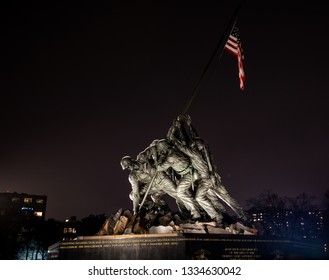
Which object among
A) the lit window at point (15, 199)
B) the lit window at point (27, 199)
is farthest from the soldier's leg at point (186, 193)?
the lit window at point (27, 199)

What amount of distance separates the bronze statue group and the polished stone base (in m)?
2.47

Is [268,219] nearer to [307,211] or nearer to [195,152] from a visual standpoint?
[307,211]

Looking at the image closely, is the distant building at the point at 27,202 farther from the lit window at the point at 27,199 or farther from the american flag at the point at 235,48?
the american flag at the point at 235,48

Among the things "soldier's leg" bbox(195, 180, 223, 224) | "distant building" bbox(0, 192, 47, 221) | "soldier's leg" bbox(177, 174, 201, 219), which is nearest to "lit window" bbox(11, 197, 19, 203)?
"distant building" bbox(0, 192, 47, 221)

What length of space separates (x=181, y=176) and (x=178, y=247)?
4.43 m

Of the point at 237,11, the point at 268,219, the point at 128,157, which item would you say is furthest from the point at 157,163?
the point at 268,219

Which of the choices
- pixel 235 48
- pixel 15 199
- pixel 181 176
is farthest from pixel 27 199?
pixel 235 48

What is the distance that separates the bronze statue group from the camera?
1544cm

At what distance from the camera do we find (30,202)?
318 ft

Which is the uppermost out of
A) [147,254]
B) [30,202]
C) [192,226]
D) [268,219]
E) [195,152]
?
[30,202]

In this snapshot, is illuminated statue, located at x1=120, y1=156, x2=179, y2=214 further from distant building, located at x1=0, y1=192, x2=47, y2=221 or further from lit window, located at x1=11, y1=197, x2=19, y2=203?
lit window, located at x1=11, y1=197, x2=19, y2=203

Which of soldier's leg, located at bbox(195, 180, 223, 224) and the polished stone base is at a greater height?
soldier's leg, located at bbox(195, 180, 223, 224)

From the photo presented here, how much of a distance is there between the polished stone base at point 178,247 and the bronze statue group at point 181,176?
2.47 meters

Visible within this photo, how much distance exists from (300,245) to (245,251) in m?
3.21
